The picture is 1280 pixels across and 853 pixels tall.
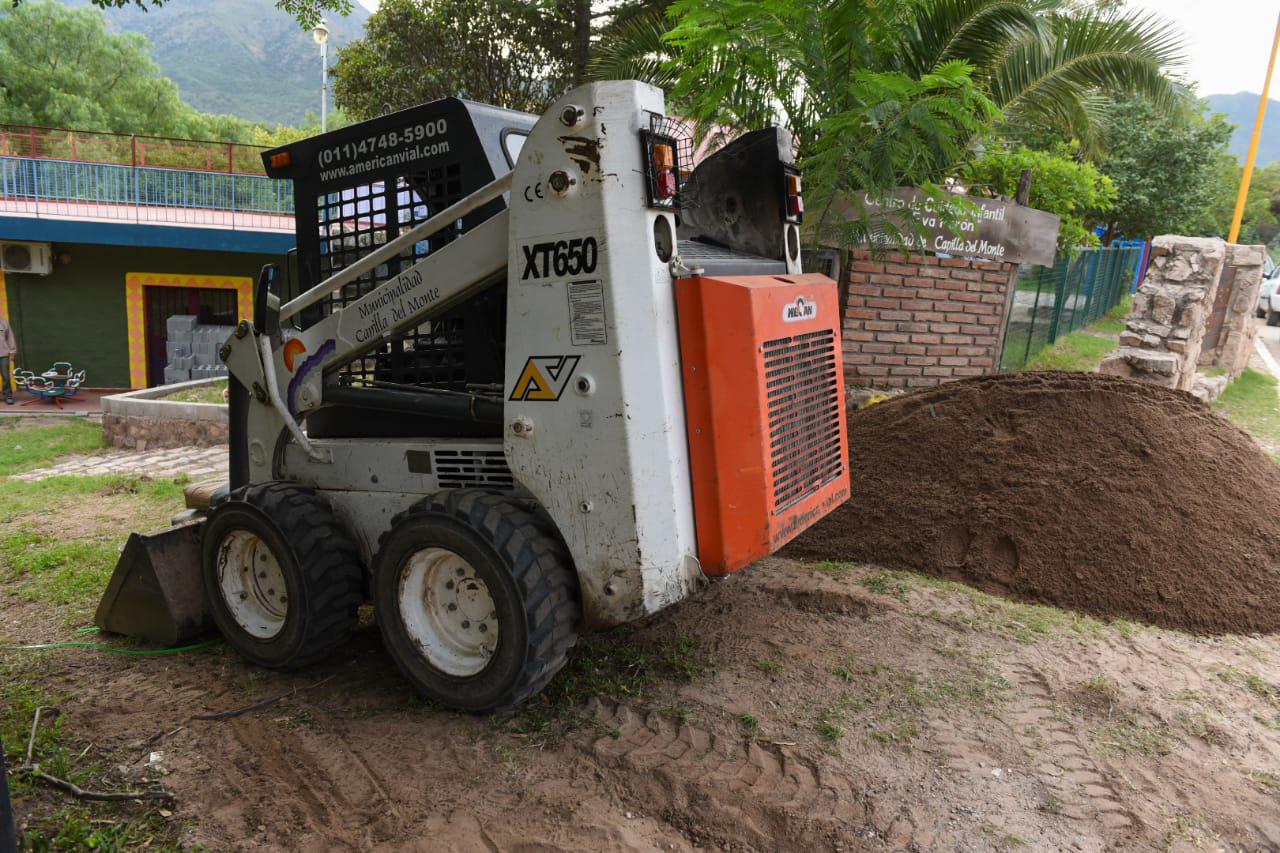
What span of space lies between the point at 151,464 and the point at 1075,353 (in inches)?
474

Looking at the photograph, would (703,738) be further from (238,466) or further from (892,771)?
(238,466)

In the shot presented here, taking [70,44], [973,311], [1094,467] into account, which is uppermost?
[70,44]

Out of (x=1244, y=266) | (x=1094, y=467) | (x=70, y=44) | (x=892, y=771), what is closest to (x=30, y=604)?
(x=892, y=771)

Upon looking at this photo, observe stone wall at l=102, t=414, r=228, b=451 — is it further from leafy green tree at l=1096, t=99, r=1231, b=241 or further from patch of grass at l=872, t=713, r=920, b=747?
leafy green tree at l=1096, t=99, r=1231, b=241

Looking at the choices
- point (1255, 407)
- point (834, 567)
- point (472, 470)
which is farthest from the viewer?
point (1255, 407)

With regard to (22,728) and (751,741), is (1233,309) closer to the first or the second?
(751,741)

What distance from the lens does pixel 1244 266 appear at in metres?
13.3

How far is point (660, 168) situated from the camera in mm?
3154

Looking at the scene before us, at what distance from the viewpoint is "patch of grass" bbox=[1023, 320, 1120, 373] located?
37.1 feet

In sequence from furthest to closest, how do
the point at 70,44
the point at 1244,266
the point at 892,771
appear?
the point at 70,44
the point at 1244,266
the point at 892,771

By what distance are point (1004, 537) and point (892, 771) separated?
92.7 inches

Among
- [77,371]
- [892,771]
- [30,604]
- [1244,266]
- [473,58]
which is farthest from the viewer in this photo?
[77,371]

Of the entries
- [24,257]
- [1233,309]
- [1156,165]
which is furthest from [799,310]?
[1156,165]

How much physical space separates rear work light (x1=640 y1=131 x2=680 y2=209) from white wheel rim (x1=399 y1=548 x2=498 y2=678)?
1579 millimetres
